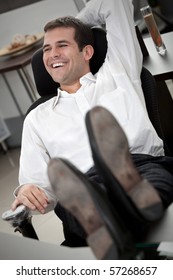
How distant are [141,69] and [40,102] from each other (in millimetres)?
464

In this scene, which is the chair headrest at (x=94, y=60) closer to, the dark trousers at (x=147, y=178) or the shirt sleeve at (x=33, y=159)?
the shirt sleeve at (x=33, y=159)

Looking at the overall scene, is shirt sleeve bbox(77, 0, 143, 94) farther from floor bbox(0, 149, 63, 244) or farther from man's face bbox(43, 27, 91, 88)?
floor bbox(0, 149, 63, 244)

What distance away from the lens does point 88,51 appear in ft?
6.97

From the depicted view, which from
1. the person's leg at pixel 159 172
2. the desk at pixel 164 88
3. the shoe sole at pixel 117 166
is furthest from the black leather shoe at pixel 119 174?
the desk at pixel 164 88

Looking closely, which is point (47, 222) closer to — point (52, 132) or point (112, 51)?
point (52, 132)

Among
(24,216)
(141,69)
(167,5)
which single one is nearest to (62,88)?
(141,69)

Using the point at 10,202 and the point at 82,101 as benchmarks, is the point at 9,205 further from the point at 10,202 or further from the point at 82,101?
the point at 82,101

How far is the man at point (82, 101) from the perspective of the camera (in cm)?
192

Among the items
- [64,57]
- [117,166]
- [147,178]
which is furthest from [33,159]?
[117,166]

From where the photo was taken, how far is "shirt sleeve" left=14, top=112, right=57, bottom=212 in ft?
6.58

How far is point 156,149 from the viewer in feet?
6.37

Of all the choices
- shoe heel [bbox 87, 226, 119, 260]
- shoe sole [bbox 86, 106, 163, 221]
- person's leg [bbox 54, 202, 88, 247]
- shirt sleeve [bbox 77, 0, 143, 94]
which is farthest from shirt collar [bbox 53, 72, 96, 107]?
shoe heel [bbox 87, 226, 119, 260]

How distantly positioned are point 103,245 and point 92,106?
3.22 ft

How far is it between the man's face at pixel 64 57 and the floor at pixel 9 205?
64cm
